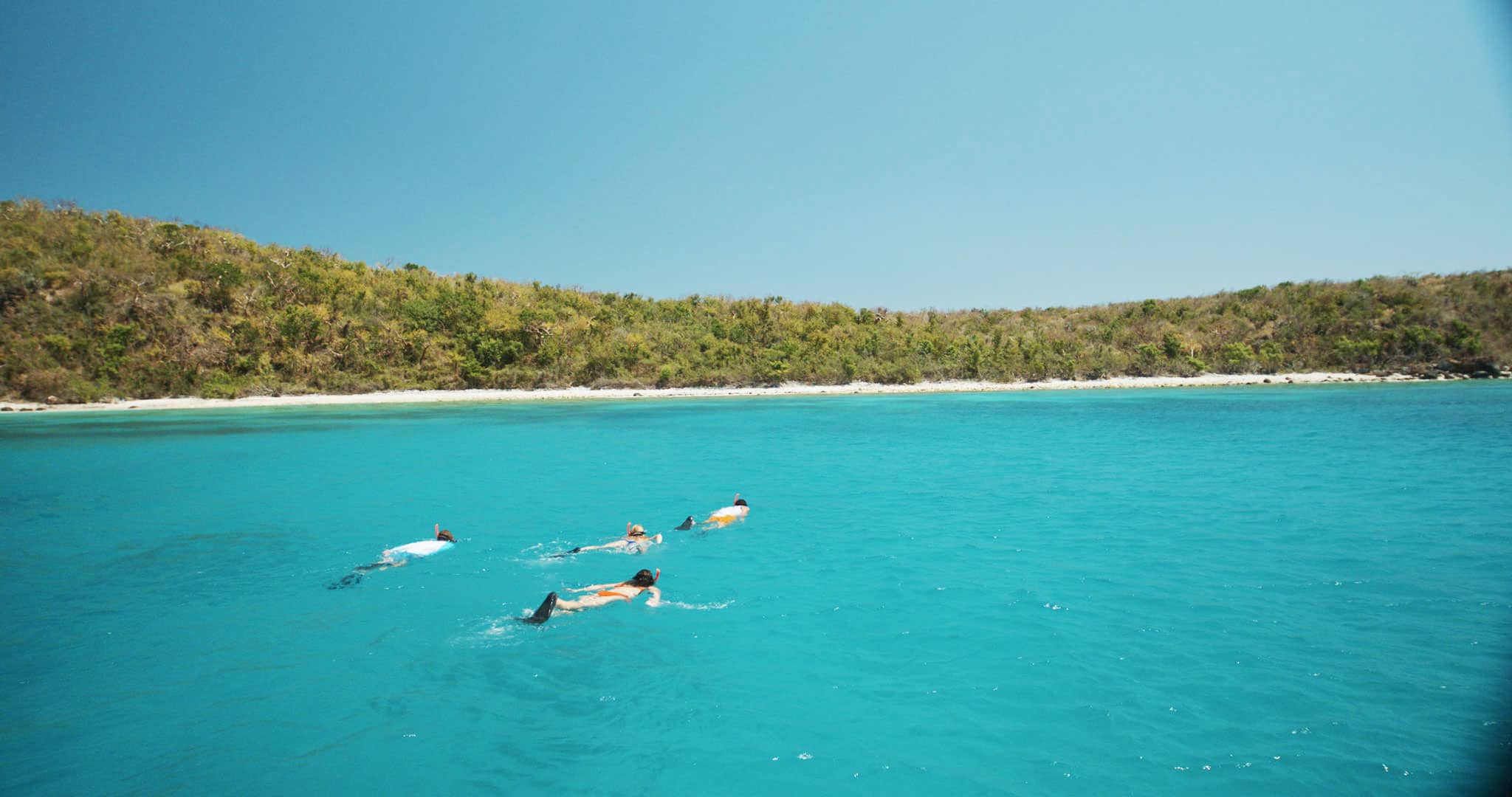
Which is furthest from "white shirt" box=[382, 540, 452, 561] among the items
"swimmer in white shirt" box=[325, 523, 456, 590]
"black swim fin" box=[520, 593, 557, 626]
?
"black swim fin" box=[520, 593, 557, 626]

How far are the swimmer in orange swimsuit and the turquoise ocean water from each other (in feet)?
0.48

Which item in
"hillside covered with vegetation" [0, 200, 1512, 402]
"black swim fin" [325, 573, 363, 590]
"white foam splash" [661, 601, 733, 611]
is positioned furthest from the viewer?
"hillside covered with vegetation" [0, 200, 1512, 402]

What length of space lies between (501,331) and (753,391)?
56.4ft

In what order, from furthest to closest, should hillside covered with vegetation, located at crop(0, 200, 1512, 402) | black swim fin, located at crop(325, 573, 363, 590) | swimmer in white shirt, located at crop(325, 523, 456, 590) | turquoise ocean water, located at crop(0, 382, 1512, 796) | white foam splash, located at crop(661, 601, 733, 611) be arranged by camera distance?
hillside covered with vegetation, located at crop(0, 200, 1512, 402), swimmer in white shirt, located at crop(325, 523, 456, 590), black swim fin, located at crop(325, 573, 363, 590), white foam splash, located at crop(661, 601, 733, 611), turquoise ocean water, located at crop(0, 382, 1512, 796)

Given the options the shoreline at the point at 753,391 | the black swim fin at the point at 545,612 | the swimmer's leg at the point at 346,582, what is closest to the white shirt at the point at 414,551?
the swimmer's leg at the point at 346,582

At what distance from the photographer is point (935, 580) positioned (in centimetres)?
797

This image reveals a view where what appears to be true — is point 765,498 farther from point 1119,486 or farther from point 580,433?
point 580,433

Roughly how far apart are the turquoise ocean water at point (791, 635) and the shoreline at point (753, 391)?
968 inches

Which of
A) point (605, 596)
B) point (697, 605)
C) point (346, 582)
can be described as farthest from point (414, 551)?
point (697, 605)

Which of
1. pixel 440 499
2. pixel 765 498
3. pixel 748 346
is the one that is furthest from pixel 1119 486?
pixel 748 346

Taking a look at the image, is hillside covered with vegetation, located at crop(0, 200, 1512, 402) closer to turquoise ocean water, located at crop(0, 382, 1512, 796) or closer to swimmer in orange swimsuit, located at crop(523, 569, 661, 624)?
turquoise ocean water, located at crop(0, 382, 1512, 796)

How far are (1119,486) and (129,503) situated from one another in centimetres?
1894

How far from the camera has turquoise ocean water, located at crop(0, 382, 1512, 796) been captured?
4430mm

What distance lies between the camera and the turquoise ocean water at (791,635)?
4.43 m
